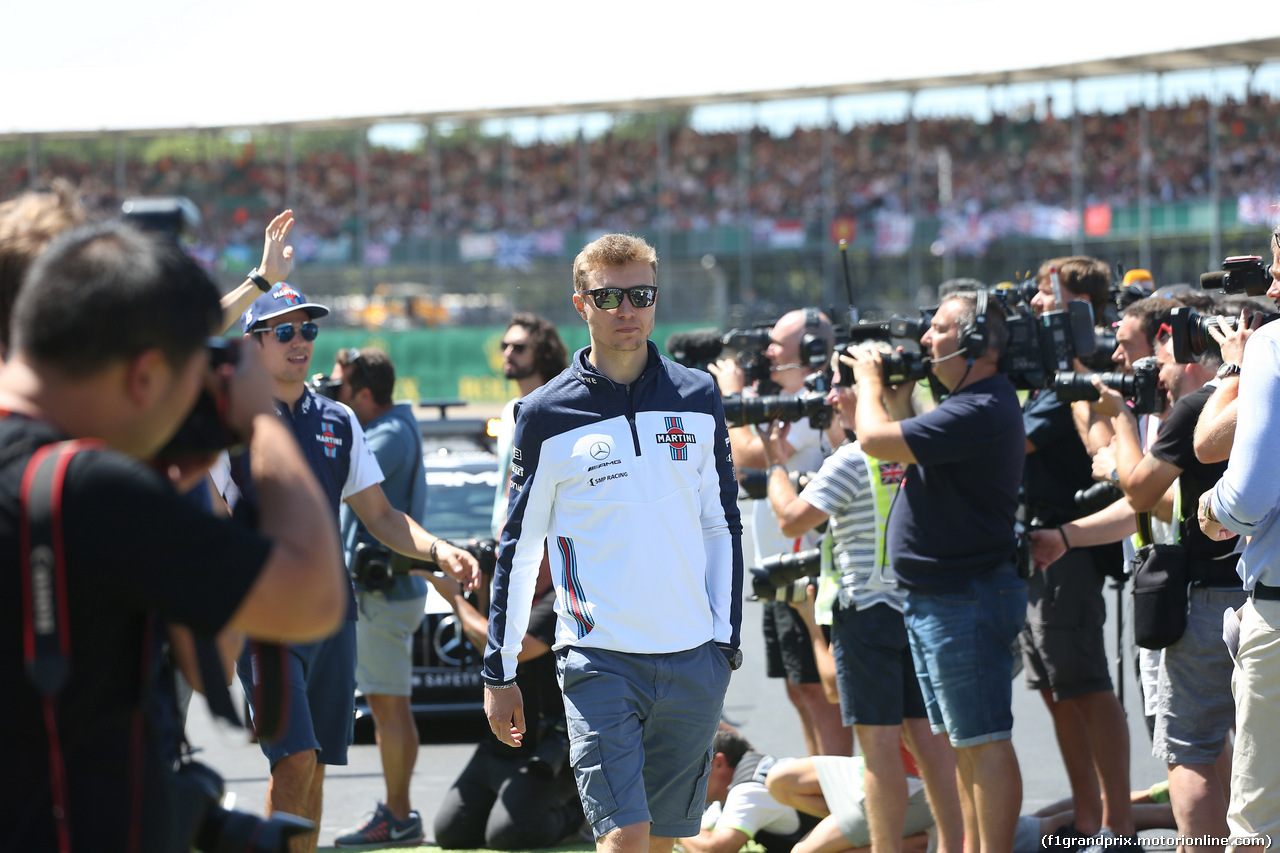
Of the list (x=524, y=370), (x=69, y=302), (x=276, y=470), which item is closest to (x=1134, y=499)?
(x=524, y=370)

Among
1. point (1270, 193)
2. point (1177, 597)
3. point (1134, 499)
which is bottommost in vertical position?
point (1177, 597)

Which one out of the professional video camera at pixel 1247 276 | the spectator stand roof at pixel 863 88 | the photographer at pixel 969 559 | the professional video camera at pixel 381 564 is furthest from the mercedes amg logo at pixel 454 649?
the spectator stand roof at pixel 863 88

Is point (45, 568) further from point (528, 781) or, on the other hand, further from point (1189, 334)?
point (528, 781)

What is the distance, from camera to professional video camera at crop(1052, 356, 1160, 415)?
484cm

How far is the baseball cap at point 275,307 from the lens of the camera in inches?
191

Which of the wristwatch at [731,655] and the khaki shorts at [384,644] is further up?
the wristwatch at [731,655]

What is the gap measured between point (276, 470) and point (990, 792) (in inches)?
132

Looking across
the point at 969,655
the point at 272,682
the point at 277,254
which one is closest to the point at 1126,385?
the point at 969,655

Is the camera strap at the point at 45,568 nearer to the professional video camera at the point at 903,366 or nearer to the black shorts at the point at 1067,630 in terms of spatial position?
the professional video camera at the point at 903,366

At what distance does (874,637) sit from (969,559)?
21.6 inches

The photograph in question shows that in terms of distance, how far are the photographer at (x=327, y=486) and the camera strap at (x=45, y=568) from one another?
2801 mm

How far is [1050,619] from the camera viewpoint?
566 cm

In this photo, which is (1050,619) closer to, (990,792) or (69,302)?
(990,792)

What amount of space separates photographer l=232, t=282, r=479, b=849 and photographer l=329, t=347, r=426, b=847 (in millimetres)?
994
